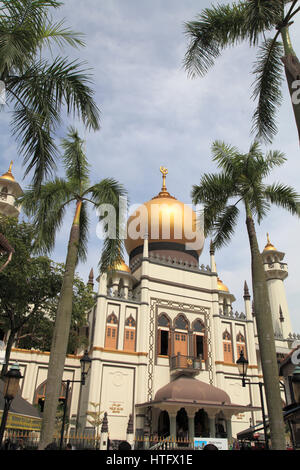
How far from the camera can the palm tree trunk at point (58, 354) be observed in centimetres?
862

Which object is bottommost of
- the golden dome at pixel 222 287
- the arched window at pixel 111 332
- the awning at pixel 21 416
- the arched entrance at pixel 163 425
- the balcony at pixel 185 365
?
the awning at pixel 21 416

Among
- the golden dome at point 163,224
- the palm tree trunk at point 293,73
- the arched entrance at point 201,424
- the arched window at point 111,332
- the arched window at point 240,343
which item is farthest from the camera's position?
the golden dome at point 163,224

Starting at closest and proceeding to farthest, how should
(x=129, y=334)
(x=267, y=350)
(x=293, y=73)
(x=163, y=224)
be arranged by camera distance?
1. (x=293, y=73)
2. (x=267, y=350)
3. (x=129, y=334)
4. (x=163, y=224)

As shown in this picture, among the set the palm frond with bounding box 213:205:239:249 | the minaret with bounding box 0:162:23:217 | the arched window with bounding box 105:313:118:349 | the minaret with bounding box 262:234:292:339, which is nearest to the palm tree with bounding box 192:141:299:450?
the palm frond with bounding box 213:205:239:249

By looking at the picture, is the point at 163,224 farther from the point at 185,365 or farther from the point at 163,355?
the point at 185,365

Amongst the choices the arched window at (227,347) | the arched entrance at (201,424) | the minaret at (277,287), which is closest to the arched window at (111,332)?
the arched entrance at (201,424)

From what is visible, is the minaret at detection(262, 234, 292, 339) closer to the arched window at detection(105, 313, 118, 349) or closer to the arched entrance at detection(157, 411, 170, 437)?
the arched entrance at detection(157, 411, 170, 437)

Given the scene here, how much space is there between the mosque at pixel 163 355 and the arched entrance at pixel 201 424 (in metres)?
0.06

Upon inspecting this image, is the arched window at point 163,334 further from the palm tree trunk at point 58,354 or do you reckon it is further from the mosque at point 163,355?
→ the palm tree trunk at point 58,354

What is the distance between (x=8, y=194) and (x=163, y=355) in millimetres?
19780

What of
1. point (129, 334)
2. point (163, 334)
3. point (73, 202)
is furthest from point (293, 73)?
point (163, 334)

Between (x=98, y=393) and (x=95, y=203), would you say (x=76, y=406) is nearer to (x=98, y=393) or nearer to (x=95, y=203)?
(x=98, y=393)

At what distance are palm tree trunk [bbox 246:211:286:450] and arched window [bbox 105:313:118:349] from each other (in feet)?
50.6

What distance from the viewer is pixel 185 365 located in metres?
24.2
